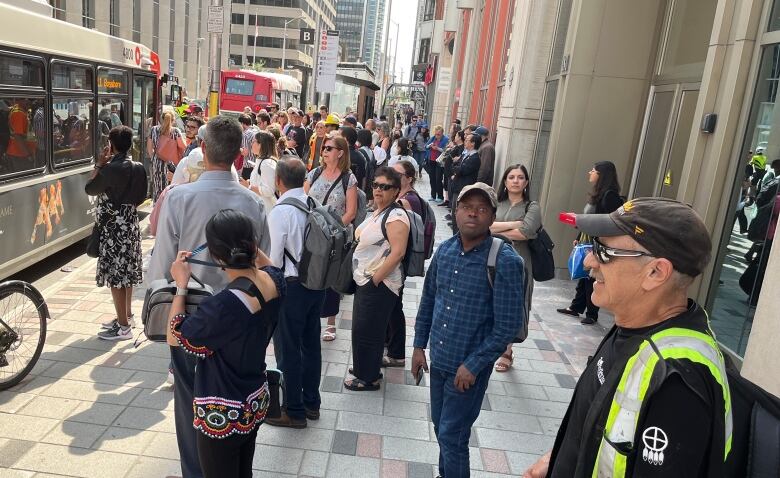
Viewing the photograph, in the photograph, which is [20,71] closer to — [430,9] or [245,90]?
[245,90]

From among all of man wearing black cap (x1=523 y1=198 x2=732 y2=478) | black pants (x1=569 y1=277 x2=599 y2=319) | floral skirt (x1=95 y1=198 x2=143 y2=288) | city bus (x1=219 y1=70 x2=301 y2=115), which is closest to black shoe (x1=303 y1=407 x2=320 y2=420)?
floral skirt (x1=95 y1=198 x2=143 y2=288)

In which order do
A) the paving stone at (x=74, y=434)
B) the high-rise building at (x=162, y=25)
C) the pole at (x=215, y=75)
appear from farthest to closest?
the high-rise building at (x=162, y=25) → the pole at (x=215, y=75) → the paving stone at (x=74, y=434)

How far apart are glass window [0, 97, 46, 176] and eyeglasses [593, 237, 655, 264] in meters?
6.37

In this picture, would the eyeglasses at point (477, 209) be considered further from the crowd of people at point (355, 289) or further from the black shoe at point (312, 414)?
the black shoe at point (312, 414)

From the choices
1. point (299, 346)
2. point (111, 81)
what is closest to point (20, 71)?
point (111, 81)

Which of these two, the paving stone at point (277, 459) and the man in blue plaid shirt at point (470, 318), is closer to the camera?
the man in blue plaid shirt at point (470, 318)

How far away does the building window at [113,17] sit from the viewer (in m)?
42.8

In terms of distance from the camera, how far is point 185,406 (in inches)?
122

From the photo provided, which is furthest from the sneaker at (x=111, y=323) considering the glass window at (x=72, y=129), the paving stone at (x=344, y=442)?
the glass window at (x=72, y=129)

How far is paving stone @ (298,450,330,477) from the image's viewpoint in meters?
3.77

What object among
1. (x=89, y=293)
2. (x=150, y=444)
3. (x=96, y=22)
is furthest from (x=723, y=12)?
(x=96, y=22)

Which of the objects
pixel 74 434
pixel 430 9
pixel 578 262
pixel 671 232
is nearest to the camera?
pixel 671 232

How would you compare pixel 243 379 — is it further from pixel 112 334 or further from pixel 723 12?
pixel 723 12

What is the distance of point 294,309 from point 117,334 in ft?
7.93
